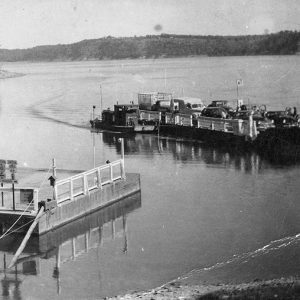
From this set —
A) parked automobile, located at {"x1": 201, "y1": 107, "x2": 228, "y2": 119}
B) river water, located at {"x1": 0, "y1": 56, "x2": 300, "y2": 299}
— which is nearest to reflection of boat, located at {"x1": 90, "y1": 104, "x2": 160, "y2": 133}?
parked automobile, located at {"x1": 201, "y1": 107, "x2": 228, "y2": 119}

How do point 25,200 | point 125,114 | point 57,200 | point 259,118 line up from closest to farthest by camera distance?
point 25,200 → point 57,200 → point 259,118 → point 125,114

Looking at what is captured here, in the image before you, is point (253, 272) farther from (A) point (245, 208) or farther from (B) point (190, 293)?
(A) point (245, 208)

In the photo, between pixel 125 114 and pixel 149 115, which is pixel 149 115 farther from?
pixel 125 114

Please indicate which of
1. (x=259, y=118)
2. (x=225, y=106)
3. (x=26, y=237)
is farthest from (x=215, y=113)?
(x=26, y=237)

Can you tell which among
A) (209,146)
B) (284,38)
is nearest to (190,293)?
(209,146)

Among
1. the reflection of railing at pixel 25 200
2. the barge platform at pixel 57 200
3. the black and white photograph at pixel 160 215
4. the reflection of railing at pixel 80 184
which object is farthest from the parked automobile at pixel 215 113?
the reflection of railing at pixel 25 200
